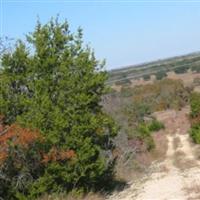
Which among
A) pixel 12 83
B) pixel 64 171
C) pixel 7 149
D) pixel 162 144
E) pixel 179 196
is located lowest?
pixel 162 144

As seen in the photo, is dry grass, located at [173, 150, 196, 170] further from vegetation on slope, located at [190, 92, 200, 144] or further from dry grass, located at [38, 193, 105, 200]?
dry grass, located at [38, 193, 105, 200]

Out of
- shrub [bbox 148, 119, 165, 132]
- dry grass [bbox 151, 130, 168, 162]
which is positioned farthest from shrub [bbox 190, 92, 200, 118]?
shrub [bbox 148, 119, 165, 132]

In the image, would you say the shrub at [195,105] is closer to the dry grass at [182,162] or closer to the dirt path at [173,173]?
the dirt path at [173,173]

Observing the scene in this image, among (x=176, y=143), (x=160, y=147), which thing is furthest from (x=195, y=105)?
(x=160, y=147)

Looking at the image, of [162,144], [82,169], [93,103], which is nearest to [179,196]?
[82,169]

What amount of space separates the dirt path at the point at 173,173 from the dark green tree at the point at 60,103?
7.64 ft

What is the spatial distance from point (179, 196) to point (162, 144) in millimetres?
31301

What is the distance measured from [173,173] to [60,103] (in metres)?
11.9

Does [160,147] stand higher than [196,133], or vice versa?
[196,133]

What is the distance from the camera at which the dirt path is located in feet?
71.8

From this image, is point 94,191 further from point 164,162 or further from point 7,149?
point 164,162

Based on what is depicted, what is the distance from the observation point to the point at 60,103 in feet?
72.1

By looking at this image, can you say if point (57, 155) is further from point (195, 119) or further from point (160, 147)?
point (160, 147)

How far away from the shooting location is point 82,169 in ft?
71.5
